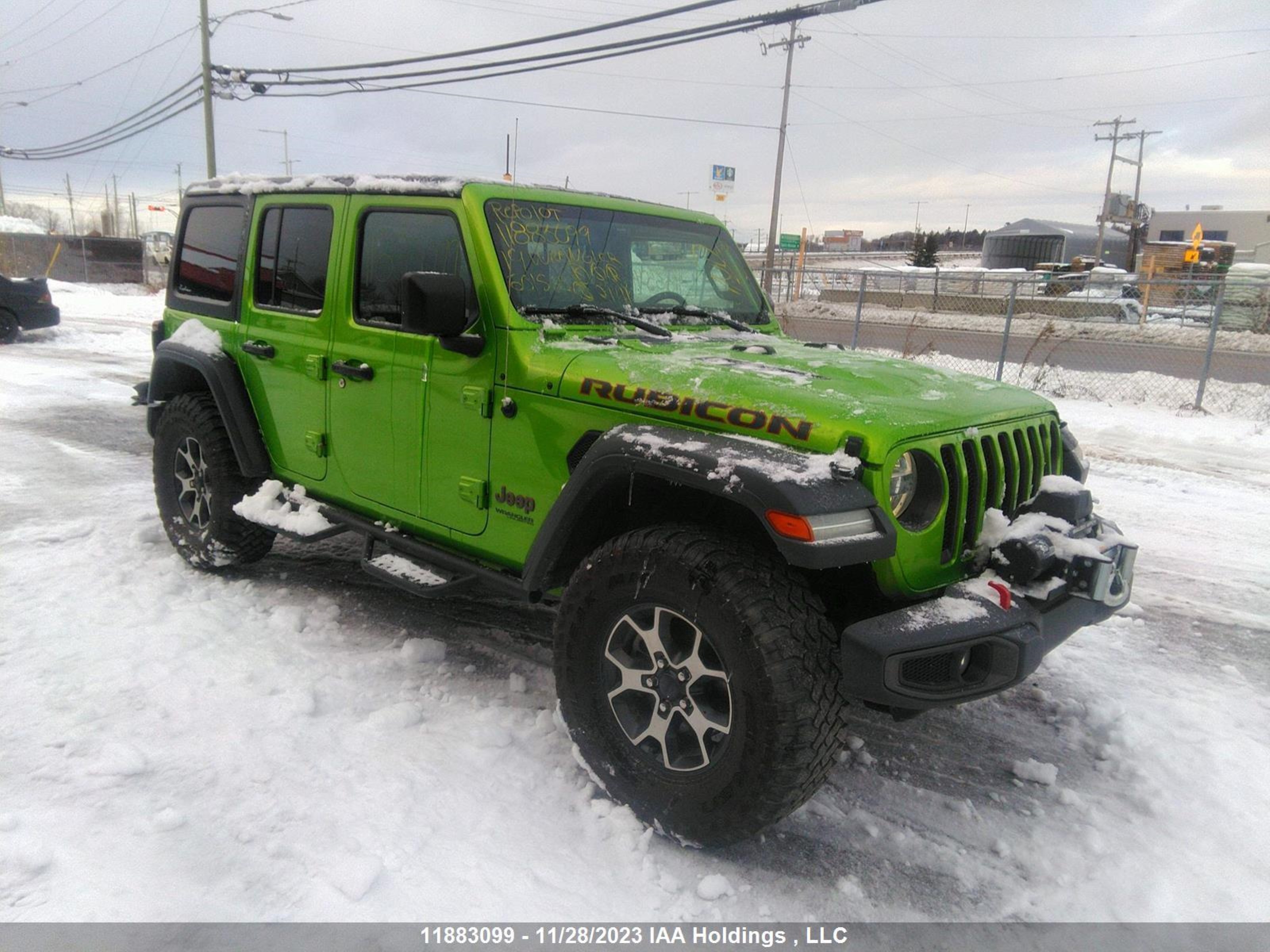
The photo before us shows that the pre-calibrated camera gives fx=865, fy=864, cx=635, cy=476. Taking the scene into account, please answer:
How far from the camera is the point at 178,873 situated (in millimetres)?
2402

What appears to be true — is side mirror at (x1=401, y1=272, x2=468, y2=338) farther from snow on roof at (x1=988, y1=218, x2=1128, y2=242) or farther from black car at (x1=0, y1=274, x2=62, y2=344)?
snow on roof at (x1=988, y1=218, x2=1128, y2=242)

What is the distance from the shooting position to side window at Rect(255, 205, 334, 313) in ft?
Answer: 13.0

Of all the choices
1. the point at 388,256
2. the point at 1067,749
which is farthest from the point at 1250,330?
the point at 388,256

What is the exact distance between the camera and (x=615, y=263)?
369 centimetres

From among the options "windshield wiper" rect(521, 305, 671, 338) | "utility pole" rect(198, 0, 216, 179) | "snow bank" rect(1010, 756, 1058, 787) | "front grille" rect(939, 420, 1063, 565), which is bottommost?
"snow bank" rect(1010, 756, 1058, 787)

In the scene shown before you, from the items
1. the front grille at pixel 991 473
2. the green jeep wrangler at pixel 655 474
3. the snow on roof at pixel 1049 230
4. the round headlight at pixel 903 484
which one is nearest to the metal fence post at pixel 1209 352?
the green jeep wrangler at pixel 655 474

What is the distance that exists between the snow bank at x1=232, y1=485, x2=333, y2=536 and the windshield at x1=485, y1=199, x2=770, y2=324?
1.57 metres

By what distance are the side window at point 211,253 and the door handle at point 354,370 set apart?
116cm

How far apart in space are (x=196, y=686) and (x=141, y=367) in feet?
35.0

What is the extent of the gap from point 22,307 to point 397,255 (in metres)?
14.0

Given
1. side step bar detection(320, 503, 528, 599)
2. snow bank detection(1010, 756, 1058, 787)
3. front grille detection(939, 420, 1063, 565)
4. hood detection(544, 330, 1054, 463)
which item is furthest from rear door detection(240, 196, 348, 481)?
snow bank detection(1010, 756, 1058, 787)

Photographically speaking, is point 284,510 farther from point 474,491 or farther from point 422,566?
point 474,491

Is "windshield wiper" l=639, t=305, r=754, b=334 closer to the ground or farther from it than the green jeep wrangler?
farther from it

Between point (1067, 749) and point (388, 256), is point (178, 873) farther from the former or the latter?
point (1067, 749)
